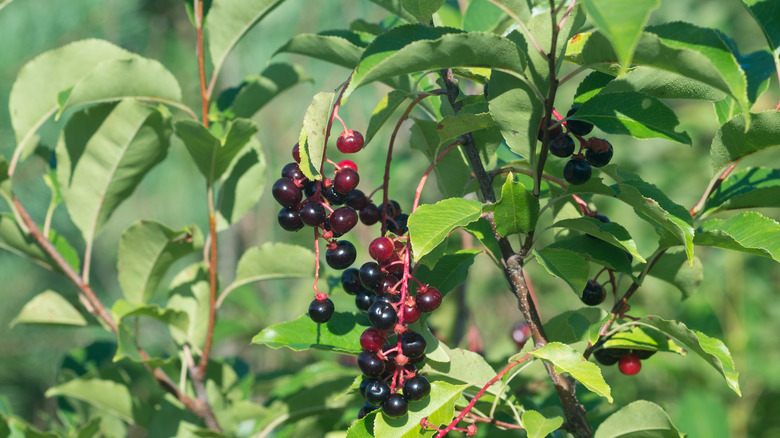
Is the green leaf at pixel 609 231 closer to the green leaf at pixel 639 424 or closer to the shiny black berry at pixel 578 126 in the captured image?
the shiny black berry at pixel 578 126

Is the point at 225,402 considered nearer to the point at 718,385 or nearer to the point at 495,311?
the point at 718,385

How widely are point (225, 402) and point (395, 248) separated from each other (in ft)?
2.25

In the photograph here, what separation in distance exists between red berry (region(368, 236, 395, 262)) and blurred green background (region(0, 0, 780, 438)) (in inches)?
28.2

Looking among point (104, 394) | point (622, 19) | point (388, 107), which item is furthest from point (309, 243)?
point (622, 19)

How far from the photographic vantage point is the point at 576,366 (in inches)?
25.3

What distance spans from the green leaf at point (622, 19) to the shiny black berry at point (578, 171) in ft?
0.87

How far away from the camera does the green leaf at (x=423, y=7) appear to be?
680mm

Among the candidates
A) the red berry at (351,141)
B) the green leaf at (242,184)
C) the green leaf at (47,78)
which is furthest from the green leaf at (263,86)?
the red berry at (351,141)

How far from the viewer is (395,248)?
73cm

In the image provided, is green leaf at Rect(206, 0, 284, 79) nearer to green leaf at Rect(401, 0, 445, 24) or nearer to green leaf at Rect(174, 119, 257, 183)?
green leaf at Rect(174, 119, 257, 183)

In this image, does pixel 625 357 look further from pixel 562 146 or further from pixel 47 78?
pixel 47 78

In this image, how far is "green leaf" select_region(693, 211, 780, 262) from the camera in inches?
26.3

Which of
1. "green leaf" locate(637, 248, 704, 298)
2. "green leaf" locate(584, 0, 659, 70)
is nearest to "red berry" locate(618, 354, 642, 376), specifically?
"green leaf" locate(637, 248, 704, 298)

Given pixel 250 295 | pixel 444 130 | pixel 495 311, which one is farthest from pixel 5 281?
pixel 444 130
